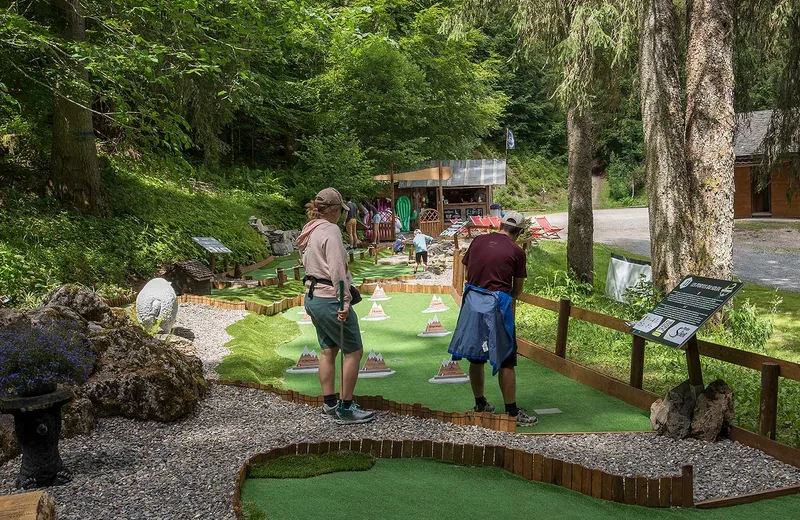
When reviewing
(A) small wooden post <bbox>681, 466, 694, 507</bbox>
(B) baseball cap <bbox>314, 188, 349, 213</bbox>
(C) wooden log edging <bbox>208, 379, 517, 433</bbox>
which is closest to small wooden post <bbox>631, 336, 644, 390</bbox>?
(C) wooden log edging <bbox>208, 379, 517, 433</bbox>

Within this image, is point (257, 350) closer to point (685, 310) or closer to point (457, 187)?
point (685, 310)

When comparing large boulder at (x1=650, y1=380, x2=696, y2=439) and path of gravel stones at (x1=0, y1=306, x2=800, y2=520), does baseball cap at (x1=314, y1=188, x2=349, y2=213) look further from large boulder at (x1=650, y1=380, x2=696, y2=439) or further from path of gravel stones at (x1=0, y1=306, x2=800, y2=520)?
large boulder at (x1=650, y1=380, x2=696, y2=439)

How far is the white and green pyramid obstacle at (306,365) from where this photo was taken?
8.32 metres

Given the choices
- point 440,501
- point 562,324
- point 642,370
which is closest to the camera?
point 440,501

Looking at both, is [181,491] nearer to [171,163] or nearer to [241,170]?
[171,163]

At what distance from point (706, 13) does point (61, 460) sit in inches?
365

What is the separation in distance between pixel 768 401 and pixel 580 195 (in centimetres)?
940

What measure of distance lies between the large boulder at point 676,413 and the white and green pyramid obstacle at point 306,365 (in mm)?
3859

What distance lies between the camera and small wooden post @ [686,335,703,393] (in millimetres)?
5676

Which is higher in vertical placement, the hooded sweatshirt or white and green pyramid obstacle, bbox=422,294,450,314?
the hooded sweatshirt

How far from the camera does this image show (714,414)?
559cm

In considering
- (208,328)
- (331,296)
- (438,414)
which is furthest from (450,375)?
(208,328)

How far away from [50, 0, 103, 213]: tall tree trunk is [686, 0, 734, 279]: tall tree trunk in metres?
11.6

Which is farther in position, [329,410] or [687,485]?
[329,410]
